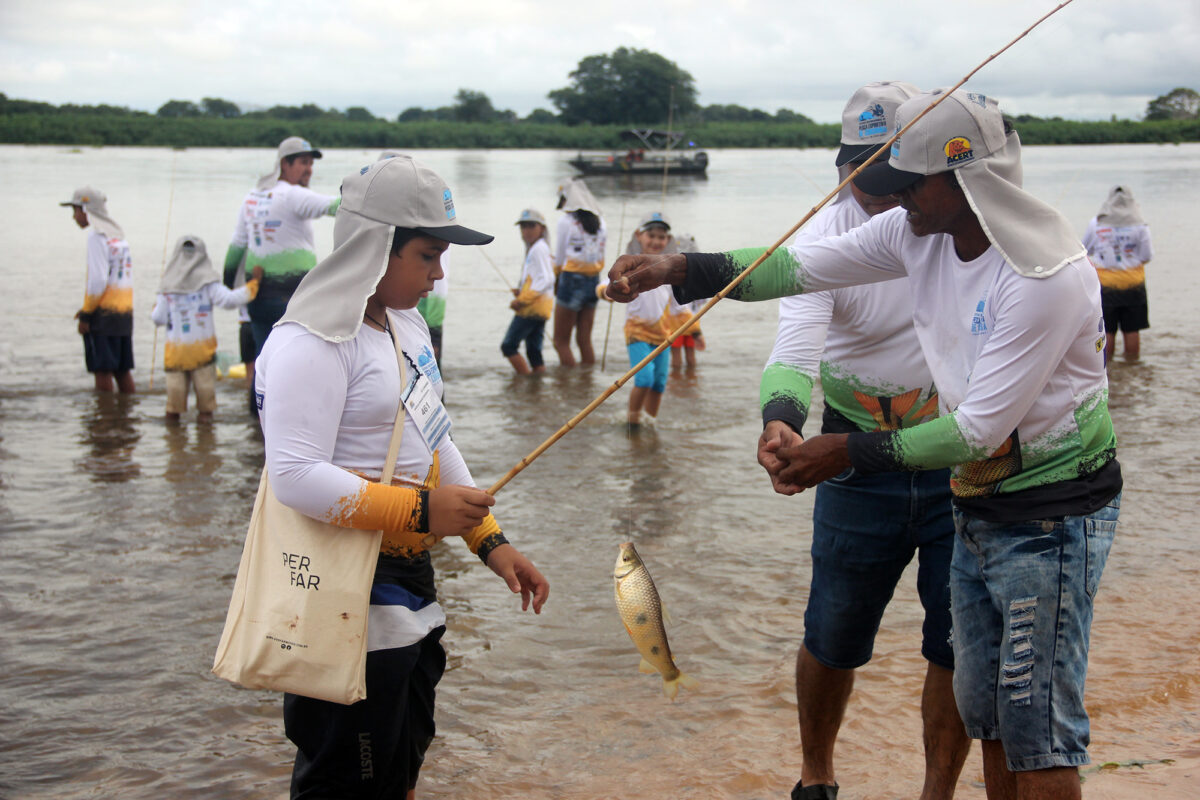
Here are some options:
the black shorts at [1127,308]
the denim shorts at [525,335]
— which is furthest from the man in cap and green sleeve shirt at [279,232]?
the black shorts at [1127,308]

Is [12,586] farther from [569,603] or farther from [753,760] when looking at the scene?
[753,760]

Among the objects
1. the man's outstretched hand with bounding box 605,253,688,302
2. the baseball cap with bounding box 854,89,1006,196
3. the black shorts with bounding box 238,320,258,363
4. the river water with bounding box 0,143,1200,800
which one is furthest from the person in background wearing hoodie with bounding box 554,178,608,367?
the baseball cap with bounding box 854,89,1006,196

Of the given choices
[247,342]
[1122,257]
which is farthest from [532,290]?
[1122,257]

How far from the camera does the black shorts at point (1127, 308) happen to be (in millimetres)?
11641

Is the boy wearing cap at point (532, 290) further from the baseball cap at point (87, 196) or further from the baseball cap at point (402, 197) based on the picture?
the baseball cap at point (402, 197)

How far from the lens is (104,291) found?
1009 centimetres

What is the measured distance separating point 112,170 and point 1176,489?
181 ft

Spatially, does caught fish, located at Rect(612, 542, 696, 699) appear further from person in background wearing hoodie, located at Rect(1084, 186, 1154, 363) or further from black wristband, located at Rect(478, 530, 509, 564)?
person in background wearing hoodie, located at Rect(1084, 186, 1154, 363)

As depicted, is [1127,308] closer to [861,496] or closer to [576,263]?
[576,263]

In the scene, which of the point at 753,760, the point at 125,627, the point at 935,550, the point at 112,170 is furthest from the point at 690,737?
the point at 112,170

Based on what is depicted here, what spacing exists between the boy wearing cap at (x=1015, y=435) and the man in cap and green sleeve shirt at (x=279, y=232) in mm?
6771

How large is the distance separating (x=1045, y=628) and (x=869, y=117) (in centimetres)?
176

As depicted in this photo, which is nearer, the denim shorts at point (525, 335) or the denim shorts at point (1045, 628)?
the denim shorts at point (1045, 628)

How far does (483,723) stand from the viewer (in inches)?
174
